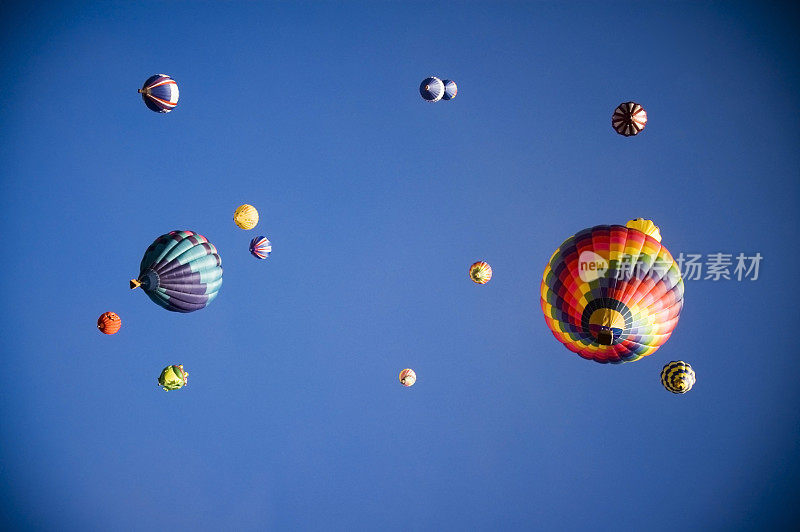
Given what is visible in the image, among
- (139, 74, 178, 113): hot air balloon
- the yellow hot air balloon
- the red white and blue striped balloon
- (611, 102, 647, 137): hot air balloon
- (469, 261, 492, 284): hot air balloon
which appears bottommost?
the red white and blue striped balloon

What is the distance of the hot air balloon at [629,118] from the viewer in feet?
29.0

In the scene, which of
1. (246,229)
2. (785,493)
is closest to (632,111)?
(246,229)

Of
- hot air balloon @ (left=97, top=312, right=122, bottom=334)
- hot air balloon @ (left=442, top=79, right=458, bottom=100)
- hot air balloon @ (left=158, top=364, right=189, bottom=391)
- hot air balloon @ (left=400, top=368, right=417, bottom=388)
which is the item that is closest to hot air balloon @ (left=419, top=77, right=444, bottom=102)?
hot air balloon @ (left=442, top=79, right=458, bottom=100)

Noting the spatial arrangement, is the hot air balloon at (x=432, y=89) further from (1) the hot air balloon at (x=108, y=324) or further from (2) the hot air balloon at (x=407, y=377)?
(1) the hot air balloon at (x=108, y=324)

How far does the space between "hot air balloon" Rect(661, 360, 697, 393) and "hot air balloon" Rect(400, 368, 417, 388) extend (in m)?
5.81

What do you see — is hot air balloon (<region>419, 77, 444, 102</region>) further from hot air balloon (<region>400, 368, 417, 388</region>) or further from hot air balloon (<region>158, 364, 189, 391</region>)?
hot air balloon (<region>158, 364, 189, 391</region>)

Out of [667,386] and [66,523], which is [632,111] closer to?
[667,386]

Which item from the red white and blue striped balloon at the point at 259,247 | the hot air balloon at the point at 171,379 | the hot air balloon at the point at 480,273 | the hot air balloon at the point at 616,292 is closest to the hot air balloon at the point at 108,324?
the hot air balloon at the point at 171,379

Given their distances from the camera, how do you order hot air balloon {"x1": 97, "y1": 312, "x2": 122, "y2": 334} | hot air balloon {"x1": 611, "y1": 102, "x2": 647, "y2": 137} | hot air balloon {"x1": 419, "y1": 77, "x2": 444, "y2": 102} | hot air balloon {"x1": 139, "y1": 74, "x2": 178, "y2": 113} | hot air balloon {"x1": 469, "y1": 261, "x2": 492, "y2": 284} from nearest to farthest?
hot air balloon {"x1": 611, "y1": 102, "x2": 647, "y2": 137}
hot air balloon {"x1": 139, "y1": 74, "x2": 178, "y2": 113}
hot air balloon {"x1": 97, "y1": 312, "x2": 122, "y2": 334}
hot air balloon {"x1": 419, "y1": 77, "x2": 444, "y2": 102}
hot air balloon {"x1": 469, "y1": 261, "x2": 492, "y2": 284}

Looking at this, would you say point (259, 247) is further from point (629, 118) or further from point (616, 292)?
point (629, 118)

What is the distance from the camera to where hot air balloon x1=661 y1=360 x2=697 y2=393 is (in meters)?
9.09

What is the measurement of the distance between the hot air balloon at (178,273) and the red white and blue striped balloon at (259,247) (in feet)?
4.32

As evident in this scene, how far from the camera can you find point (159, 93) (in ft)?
30.5

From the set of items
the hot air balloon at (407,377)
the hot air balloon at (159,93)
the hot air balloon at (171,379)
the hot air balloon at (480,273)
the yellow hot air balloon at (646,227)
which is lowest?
the hot air balloon at (171,379)
